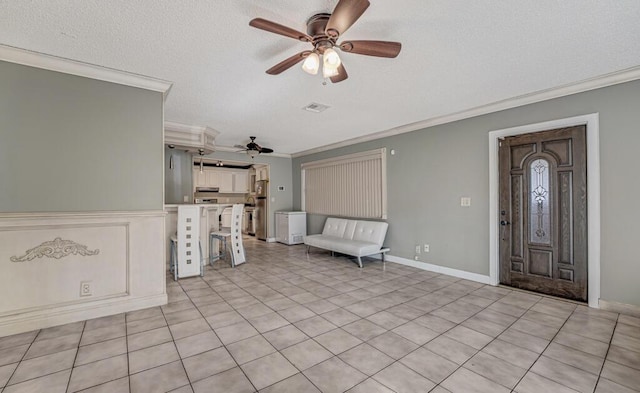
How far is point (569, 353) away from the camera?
7.14 feet

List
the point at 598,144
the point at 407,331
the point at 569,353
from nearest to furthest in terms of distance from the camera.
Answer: the point at 569,353, the point at 407,331, the point at 598,144

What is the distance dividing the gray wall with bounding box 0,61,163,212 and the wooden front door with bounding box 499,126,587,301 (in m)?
4.44

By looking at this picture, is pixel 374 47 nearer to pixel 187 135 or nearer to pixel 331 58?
pixel 331 58

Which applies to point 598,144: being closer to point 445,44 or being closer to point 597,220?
point 597,220

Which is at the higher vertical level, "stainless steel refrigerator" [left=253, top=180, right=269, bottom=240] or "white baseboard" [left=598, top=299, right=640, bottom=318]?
"stainless steel refrigerator" [left=253, top=180, right=269, bottom=240]

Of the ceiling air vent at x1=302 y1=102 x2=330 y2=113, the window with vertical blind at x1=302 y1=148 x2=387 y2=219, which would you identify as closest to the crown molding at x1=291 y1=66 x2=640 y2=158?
the window with vertical blind at x1=302 y1=148 x2=387 y2=219

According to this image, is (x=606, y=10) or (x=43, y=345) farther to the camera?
(x=43, y=345)

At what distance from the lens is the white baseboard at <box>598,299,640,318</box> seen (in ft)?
9.18

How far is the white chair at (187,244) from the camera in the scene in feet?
13.5

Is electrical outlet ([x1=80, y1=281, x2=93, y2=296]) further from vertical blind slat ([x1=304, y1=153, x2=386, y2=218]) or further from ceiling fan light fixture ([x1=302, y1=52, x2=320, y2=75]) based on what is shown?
vertical blind slat ([x1=304, y1=153, x2=386, y2=218])

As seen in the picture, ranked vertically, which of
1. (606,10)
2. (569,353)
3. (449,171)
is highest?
(606,10)

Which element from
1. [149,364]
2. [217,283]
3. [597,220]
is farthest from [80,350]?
[597,220]

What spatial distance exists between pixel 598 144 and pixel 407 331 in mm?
2887

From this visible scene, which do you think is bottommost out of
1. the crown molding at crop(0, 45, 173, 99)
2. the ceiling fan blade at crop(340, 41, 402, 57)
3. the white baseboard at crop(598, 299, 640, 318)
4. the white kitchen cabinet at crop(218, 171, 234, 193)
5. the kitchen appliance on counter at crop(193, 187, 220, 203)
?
the white baseboard at crop(598, 299, 640, 318)
